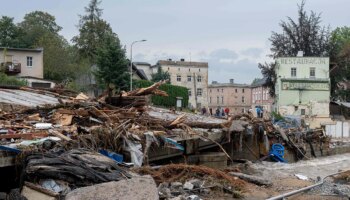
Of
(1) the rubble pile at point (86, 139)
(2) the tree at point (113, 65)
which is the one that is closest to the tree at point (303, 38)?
(2) the tree at point (113, 65)

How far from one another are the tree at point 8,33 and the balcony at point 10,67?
19749 mm

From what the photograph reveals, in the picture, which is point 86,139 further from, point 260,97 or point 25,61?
point 260,97

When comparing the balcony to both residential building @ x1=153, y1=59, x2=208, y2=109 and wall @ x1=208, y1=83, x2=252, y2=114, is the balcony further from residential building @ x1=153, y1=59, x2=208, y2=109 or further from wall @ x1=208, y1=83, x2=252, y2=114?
wall @ x1=208, y1=83, x2=252, y2=114

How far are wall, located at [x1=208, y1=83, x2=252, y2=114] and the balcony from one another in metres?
70.9

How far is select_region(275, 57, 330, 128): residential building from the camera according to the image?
188ft

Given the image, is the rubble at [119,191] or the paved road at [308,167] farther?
the paved road at [308,167]

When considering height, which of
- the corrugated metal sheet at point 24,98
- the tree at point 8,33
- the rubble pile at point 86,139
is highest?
the tree at point 8,33

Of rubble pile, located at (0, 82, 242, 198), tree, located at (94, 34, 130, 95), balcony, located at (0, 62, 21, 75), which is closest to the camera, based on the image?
rubble pile, located at (0, 82, 242, 198)

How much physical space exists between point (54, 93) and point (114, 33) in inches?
2049

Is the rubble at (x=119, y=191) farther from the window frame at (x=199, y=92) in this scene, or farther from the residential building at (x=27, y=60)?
the window frame at (x=199, y=92)

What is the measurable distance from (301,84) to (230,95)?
214 feet

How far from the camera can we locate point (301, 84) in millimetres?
58375

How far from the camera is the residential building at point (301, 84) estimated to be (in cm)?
5731

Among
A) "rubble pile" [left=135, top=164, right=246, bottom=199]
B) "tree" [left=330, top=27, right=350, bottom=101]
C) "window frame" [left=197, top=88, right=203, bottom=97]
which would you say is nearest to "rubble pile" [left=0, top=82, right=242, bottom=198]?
"rubble pile" [left=135, top=164, right=246, bottom=199]
